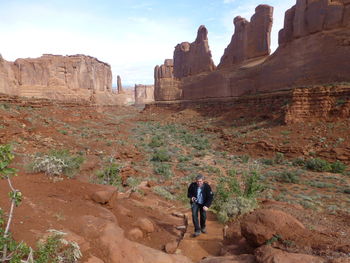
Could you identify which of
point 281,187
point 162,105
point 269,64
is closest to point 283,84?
point 269,64

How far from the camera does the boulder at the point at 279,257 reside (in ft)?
9.21

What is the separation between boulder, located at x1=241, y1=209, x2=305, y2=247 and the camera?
144 inches

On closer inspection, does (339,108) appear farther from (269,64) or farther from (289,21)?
(289,21)

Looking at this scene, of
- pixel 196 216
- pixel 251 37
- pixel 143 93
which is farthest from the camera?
pixel 143 93

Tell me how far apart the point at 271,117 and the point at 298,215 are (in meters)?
21.6

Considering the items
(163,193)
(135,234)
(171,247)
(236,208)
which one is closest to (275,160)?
(163,193)

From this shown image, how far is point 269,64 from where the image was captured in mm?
31922

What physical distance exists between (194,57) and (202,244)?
164ft

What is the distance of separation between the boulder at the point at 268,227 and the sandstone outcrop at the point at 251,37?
3693 centimetres

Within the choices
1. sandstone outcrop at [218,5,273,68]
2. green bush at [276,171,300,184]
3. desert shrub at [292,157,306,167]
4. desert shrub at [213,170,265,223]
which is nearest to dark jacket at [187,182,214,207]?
desert shrub at [213,170,265,223]

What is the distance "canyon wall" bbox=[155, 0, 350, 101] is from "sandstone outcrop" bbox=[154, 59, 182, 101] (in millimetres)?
10637

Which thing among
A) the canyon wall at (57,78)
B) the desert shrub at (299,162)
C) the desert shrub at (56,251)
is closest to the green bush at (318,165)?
the desert shrub at (299,162)

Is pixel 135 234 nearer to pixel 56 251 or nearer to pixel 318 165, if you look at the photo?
pixel 56 251

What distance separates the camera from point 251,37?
37375 mm
